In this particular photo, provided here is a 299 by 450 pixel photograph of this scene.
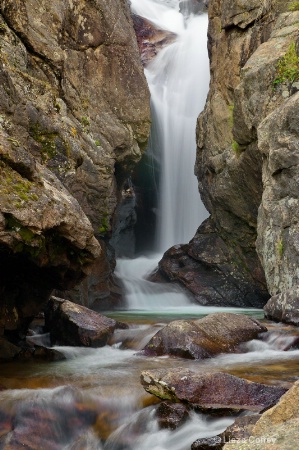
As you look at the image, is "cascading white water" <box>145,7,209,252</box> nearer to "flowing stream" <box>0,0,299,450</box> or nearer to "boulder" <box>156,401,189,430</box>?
"flowing stream" <box>0,0,299,450</box>

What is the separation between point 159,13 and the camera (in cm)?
4875

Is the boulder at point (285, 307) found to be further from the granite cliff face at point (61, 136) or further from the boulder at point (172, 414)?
the boulder at point (172, 414)

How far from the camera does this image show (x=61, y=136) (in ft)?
39.6

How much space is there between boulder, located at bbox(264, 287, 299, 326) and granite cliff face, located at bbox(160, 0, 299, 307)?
37 cm

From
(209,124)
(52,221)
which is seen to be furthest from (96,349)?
(209,124)

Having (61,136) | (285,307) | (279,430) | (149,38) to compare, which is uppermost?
(149,38)

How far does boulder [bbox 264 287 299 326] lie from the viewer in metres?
Result: 12.8

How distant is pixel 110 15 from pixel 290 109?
33.2ft

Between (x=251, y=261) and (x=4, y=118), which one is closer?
Answer: (x=4, y=118)

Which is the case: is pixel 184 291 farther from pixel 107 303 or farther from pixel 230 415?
pixel 230 415

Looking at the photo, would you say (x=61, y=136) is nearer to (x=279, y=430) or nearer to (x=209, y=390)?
(x=209, y=390)

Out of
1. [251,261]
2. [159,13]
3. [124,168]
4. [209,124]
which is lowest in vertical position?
[251,261]

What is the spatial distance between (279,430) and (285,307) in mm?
10393

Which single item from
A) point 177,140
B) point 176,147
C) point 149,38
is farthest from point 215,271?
point 149,38
